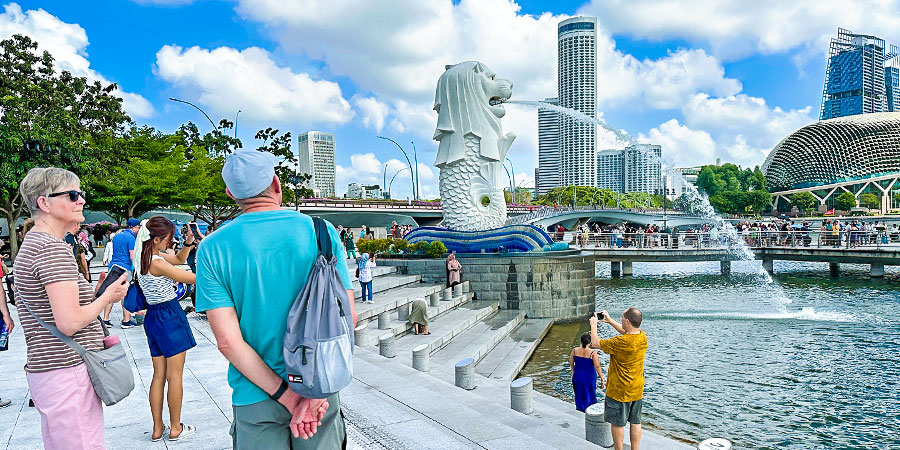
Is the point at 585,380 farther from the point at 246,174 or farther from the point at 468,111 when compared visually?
the point at 468,111

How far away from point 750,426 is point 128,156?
31542 millimetres

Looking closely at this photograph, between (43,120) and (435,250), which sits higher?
(43,120)

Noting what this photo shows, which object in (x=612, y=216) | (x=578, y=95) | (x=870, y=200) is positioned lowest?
(x=612, y=216)

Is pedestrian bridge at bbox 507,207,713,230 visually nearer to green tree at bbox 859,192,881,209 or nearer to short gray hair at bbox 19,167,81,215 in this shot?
green tree at bbox 859,192,881,209

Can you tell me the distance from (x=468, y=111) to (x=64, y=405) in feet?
61.2

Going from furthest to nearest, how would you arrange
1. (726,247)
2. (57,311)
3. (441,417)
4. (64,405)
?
1. (726,247)
2. (441,417)
3. (64,405)
4. (57,311)

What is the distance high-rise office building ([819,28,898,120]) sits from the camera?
15350 cm

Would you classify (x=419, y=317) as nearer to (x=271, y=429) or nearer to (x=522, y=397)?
(x=522, y=397)

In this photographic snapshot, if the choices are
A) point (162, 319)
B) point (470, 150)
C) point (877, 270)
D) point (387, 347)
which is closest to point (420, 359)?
point (387, 347)

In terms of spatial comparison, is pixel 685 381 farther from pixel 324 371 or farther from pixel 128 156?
pixel 128 156

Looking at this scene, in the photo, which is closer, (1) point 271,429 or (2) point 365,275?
(1) point 271,429

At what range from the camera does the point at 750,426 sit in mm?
7887

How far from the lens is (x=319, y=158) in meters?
137

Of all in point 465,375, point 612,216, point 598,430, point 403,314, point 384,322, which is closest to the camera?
point 598,430
